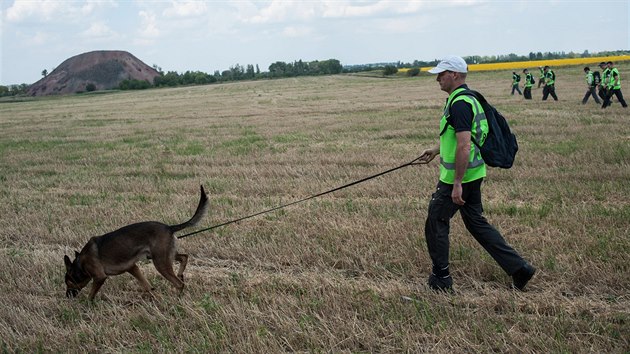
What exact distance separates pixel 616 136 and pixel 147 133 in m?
14.9

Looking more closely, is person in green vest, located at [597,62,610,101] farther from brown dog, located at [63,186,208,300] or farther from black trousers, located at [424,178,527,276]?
brown dog, located at [63,186,208,300]

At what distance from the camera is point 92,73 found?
11188cm

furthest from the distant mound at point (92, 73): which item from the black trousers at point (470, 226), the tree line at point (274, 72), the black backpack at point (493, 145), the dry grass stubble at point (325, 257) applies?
the black backpack at point (493, 145)

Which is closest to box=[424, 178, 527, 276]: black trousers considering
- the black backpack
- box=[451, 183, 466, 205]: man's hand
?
box=[451, 183, 466, 205]: man's hand

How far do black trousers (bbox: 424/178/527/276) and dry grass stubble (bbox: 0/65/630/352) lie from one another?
294mm

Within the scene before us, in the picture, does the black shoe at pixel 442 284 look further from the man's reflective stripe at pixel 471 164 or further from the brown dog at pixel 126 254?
the brown dog at pixel 126 254

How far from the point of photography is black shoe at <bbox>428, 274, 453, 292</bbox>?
4.78 meters

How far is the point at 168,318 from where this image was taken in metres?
4.59

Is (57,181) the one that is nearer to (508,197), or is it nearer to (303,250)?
(303,250)

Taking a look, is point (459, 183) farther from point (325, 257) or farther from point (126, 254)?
point (126, 254)

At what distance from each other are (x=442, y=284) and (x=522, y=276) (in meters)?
0.70

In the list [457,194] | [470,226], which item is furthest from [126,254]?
[470,226]

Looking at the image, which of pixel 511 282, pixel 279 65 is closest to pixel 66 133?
pixel 511 282

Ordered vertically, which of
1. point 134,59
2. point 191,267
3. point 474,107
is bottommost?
point 191,267
